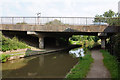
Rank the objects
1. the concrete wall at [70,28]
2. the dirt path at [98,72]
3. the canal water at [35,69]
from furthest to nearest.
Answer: the concrete wall at [70,28] < the canal water at [35,69] < the dirt path at [98,72]

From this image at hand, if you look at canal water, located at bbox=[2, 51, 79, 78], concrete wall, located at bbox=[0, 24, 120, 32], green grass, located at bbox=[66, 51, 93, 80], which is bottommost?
canal water, located at bbox=[2, 51, 79, 78]

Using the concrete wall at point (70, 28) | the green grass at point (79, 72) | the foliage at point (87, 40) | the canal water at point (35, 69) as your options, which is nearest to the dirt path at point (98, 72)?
the green grass at point (79, 72)

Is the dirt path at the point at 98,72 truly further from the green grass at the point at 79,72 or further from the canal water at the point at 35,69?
the canal water at the point at 35,69

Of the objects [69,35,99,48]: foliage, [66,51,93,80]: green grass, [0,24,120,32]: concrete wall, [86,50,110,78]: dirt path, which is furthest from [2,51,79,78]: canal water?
[69,35,99,48]: foliage

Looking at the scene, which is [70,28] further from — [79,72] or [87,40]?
[87,40]

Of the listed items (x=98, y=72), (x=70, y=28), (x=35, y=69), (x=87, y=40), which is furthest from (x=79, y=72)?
(x=87, y=40)

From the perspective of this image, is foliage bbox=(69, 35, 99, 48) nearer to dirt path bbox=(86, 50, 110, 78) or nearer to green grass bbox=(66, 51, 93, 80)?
dirt path bbox=(86, 50, 110, 78)

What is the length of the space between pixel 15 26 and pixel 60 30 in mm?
7544

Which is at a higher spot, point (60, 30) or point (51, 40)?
point (60, 30)

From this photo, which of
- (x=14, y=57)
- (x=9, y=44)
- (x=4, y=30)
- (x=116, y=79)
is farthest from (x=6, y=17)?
(x=116, y=79)

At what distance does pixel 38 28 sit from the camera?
1689 centimetres

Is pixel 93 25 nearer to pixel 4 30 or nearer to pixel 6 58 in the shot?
pixel 6 58

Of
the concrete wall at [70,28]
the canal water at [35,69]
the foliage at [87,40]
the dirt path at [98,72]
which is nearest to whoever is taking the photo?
the dirt path at [98,72]

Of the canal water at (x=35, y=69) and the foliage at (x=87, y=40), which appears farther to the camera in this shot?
the foliage at (x=87, y=40)
